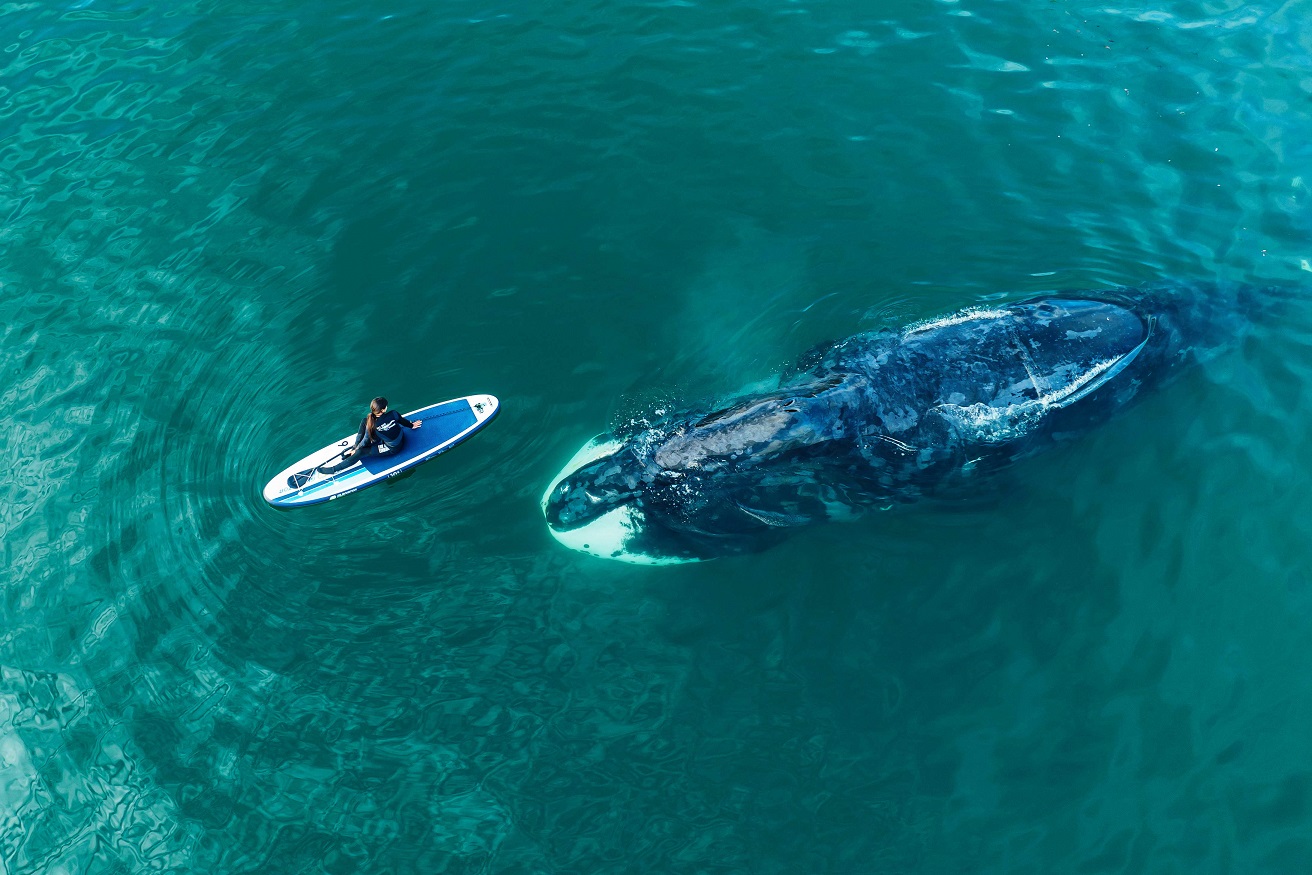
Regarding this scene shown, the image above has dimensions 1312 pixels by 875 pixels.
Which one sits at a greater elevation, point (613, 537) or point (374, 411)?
point (374, 411)

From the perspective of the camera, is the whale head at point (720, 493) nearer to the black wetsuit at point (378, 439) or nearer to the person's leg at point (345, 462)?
the black wetsuit at point (378, 439)

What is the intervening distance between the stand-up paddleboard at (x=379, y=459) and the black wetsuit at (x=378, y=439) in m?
0.10

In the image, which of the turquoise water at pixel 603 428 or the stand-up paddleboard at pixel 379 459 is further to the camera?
the stand-up paddleboard at pixel 379 459

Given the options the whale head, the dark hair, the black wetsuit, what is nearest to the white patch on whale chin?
the whale head

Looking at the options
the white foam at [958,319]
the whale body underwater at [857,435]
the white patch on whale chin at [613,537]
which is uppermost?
the white foam at [958,319]

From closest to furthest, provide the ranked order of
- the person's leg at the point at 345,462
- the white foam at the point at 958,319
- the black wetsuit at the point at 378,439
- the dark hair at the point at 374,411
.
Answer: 1. the dark hair at the point at 374,411
2. the black wetsuit at the point at 378,439
3. the person's leg at the point at 345,462
4. the white foam at the point at 958,319

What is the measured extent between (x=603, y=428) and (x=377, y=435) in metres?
4.04

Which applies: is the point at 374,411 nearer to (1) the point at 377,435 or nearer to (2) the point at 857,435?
(1) the point at 377,435

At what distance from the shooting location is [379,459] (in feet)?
54.9

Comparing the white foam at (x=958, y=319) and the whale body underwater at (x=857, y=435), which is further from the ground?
the white foam at (x=958, y=319)

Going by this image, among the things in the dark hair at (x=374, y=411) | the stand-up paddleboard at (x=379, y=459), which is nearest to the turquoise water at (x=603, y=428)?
the stand-up paddleboard at (x=379, y=459)

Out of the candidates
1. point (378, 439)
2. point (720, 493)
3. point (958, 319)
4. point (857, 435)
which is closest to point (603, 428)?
point (720, 493)

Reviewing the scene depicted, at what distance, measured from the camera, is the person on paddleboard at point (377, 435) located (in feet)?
52.4

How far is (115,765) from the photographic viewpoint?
14.1m
